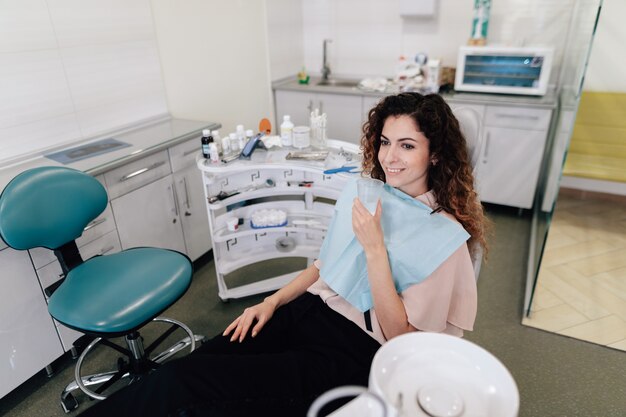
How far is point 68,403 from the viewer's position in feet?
5.59

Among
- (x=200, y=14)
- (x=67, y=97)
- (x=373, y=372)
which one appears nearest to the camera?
(x=373, y=372)

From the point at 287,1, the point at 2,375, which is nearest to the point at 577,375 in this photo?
the point at 2,375

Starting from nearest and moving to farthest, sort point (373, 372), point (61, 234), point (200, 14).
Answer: point (373, 372)
point (61, 234)
point (200, 14)

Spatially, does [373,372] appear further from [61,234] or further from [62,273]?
[62,273]

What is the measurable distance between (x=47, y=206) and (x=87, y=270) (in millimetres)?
288

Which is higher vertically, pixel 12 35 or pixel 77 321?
pixel 12 35

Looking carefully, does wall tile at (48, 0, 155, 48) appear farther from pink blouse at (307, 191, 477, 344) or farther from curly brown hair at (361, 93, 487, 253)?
pink blouse at (307, 191, 477, 344)

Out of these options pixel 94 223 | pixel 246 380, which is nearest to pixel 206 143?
pixel 94 223

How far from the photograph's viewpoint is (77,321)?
1.40 meters

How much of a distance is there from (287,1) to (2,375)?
3360 millimetres

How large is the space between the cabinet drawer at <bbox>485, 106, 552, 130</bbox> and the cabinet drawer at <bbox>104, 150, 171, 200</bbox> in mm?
2234

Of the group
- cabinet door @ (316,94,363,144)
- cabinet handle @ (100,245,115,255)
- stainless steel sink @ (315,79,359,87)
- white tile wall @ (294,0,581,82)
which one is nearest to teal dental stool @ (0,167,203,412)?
cabinet handle @ (100,245,115,255)

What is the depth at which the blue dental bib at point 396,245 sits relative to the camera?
1.10 meters

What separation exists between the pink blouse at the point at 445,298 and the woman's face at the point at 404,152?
0.52ft
